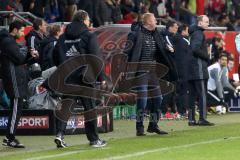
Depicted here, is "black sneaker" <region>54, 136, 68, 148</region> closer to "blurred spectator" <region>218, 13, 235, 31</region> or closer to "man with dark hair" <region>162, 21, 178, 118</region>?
"man with dark hair" <region>162, 21, 178, 118</region>

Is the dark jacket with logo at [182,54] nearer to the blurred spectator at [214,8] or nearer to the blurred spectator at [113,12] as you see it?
the blurred spectator at [113,12]

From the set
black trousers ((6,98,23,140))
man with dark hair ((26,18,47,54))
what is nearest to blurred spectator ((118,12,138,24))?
man with dark hair ((26,18,47,54))

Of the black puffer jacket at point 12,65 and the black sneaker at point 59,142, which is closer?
the black sneaker at point 59,142

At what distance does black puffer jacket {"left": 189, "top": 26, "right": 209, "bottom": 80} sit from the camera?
1891cm

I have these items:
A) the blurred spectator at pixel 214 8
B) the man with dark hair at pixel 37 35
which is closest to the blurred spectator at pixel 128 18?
the blurred spectator at pixel 214 8

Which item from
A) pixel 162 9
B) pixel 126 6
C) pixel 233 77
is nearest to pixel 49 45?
pixel 233 77

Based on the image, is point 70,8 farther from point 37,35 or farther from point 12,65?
point 12,65

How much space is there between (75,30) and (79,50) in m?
0.33

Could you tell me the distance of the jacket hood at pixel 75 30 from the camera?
572 inches

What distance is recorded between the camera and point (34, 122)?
17.7 metres

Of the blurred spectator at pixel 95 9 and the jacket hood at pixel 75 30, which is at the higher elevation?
the blurred spectator at pixel 95 9

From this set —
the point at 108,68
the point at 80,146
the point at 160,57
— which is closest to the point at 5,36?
the point at 80,146

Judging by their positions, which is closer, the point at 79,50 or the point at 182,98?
the point at 79,50

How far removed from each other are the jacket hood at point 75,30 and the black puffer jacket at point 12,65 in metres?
0.84
